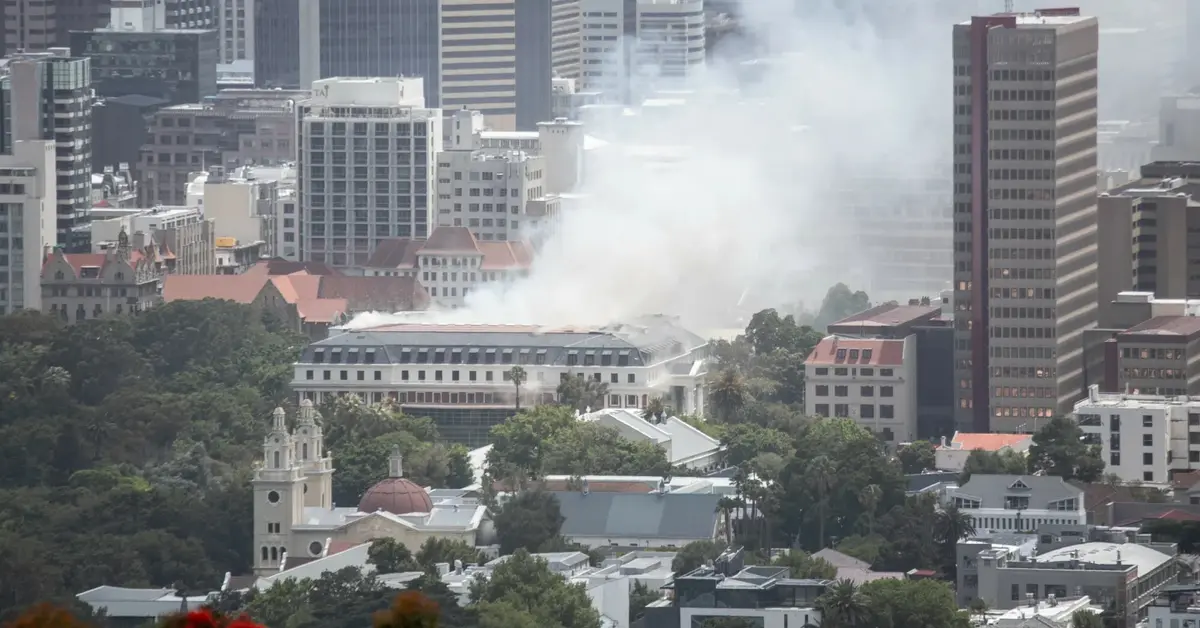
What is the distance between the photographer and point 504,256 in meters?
186

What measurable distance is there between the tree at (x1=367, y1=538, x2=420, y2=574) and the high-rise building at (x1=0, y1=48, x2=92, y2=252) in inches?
2718

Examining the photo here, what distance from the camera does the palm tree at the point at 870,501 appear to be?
121812 millimetres

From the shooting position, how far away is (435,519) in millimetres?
120125

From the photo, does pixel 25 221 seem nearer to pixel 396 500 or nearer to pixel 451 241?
pixel 451 241

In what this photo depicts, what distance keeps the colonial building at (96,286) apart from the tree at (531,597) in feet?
222

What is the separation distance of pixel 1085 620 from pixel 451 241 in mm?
84501

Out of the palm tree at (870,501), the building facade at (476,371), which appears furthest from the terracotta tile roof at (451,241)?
the palm tree at (870,501)

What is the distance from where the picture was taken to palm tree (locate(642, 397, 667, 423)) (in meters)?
142

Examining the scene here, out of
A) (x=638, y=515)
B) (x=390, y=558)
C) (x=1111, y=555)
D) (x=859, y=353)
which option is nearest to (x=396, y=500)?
(x=390, y=558)

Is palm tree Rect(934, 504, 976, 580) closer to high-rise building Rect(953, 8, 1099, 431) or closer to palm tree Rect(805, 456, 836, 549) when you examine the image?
palm tree Rect(805, 456, 836, 549)

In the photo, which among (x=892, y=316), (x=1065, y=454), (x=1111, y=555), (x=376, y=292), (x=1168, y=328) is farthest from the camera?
(x=376, y=292)

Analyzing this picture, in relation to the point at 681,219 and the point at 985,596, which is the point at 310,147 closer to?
the point at 681,219

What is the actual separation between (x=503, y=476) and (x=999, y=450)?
1547 centimetres

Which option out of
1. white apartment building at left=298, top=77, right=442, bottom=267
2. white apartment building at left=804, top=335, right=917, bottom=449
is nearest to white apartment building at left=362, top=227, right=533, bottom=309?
white apartment building at left=298, top=77, right=442, bottom=267
